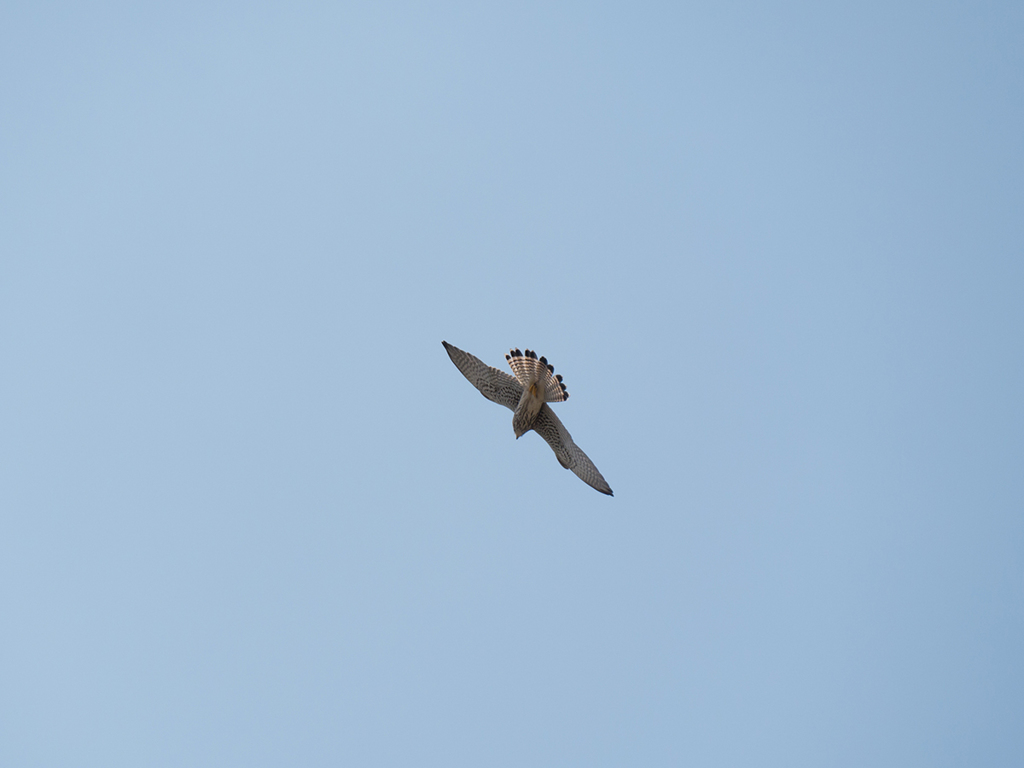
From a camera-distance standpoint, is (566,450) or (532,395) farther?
(566,450)

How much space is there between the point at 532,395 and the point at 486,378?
884mm

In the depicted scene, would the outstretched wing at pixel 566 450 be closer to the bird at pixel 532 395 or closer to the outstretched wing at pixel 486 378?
the bird at pixel 532 395

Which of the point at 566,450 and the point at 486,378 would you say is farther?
the point at 566,450

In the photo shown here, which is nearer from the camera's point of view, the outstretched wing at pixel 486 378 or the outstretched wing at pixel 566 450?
the outstretched wing at pixel 486 378

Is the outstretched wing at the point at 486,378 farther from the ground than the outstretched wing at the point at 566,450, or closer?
farther from the ground

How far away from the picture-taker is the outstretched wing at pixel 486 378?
14.5 meters

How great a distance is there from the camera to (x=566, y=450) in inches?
586

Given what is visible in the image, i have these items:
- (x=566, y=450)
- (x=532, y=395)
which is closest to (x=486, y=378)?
(x=532, y=395)

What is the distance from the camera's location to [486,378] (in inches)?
577

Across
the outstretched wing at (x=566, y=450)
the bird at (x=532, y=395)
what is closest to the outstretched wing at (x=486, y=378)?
the bird at (x=532, y=395)

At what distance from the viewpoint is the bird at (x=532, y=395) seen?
46.7 ft

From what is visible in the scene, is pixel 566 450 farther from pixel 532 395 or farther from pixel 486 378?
pixel 486 378

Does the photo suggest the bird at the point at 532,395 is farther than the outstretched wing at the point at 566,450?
No

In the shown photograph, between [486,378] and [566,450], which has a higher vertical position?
[486,378]
